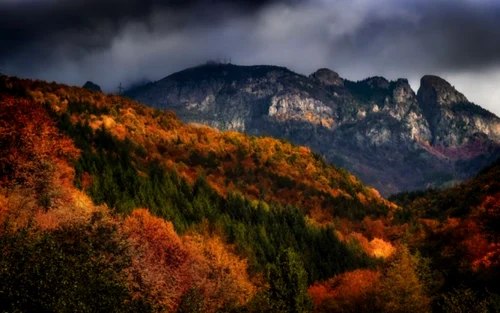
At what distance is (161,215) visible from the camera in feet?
440

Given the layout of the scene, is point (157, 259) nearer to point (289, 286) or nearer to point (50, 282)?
point (289, 286)

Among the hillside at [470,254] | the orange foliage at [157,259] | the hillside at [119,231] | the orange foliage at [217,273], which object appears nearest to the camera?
the hillside at [119,231]

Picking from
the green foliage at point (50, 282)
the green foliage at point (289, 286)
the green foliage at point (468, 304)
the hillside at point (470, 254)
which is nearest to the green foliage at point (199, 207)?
the hillside at point (470, 254)

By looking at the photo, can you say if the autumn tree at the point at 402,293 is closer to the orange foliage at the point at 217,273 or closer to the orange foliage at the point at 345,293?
the orange foliage at the point at 345,293

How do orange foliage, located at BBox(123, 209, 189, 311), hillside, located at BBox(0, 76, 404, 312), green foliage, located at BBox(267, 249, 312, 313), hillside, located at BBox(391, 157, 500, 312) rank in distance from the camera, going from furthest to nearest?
1. hillside, located at BBox(391, 157, 500, 312)
2. orange foliage, located at BBox(123, 209, 189, 311)
3. green foliage, located at BBox(267, 249, 312, 313)
4. hillside, located at BBox(0, 76, 404, 312)

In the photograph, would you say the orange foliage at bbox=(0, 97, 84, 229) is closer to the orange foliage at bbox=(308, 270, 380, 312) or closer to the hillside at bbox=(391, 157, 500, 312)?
the orange foliage at bbox=(308, 270, 380, 312)

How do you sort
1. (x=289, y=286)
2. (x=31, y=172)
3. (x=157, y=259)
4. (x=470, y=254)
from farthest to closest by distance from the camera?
1. (x=470, y=254)
2. (x=157, y=259)
3. (x=31, y=172)
4. (x=289, y=286)

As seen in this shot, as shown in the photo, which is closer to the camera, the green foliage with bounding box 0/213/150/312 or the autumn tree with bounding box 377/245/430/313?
the green foliage with bounding box 0/213/150/312

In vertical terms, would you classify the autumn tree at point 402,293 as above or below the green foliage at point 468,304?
below

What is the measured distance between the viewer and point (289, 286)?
277 feet

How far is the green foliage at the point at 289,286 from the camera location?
83.0 metres

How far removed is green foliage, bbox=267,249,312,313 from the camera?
83000 mm

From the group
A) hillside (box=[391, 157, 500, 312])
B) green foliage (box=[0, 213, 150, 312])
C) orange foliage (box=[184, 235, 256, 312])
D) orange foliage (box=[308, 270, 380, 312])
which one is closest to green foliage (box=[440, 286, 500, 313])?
hillside (box=[391, 157, 500, 312])

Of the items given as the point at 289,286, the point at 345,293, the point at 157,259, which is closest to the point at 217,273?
the point at 157,259
